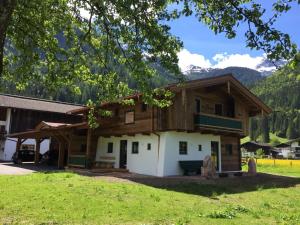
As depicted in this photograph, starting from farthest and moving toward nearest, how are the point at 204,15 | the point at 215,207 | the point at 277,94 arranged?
the point at 277,94
the point at 215,207
the point at 204,15

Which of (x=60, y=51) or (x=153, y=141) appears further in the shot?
(x=153, y=141)

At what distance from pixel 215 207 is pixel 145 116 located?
1335 cm

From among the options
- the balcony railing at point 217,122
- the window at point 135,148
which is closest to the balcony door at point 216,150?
the balcony railing at point 217,122

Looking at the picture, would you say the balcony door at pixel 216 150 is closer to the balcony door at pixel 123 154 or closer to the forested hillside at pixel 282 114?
the balcony door at pixel 123 154

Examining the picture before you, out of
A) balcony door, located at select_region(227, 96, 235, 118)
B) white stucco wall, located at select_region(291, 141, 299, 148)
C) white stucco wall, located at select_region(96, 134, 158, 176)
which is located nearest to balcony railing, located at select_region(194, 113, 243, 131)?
balcony door, located at select_region(227, 96, 235, 118)

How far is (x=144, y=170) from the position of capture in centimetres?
2573

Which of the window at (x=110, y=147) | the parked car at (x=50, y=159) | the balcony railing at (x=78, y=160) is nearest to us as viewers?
the balcony railing at (x=78, y=160)

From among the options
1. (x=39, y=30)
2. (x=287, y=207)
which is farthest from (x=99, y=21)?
(x=287, y=207)

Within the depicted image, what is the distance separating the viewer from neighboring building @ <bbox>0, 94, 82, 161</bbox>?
41.2m

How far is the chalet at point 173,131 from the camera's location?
2409 cm

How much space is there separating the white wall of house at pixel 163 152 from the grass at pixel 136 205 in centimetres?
668

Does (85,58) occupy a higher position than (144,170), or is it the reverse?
(85,58)

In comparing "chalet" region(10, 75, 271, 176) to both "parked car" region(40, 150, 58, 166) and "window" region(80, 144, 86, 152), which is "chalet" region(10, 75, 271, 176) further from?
"parked car" region(40, 150, 58, 166)

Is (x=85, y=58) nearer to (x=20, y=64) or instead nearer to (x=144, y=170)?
(x=20, y=64)
